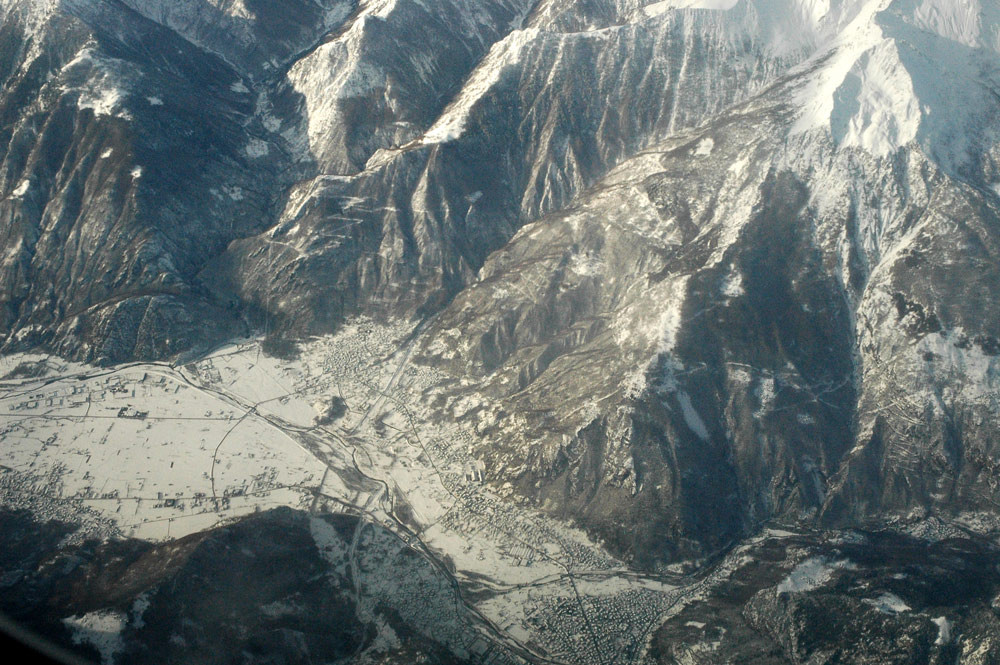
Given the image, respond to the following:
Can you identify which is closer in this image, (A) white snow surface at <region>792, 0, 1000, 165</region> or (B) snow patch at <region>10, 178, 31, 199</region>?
(A) white snow surface at <region>792, 0, 1000, 165</region>

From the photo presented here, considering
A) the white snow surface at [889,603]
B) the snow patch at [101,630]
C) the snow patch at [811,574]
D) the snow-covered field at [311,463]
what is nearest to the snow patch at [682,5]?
the snow-covered field at [311,463]

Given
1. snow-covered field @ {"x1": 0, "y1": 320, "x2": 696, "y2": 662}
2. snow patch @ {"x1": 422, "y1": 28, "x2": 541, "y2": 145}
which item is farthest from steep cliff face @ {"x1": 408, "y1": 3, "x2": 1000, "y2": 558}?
snow patch @ {"x1": 422, "y1": 28, "x2": 541, "y2": 145}

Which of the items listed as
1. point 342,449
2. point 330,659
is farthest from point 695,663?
point 342,449

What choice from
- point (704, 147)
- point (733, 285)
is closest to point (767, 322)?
point (733, 285)

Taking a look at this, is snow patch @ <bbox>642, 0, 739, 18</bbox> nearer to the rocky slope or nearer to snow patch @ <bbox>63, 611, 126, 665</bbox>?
the rocky slope

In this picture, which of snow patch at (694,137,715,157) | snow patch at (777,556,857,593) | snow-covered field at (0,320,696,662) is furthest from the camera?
snow patch at (694,137,715,157)

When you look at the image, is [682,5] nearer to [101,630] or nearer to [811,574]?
[811,574]

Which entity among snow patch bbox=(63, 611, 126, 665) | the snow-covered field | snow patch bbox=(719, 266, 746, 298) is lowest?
snow patch bbox=(63, 611, 126, 665)

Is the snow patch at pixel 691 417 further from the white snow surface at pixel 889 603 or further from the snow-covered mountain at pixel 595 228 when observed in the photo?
the white snow surface at pixel 889 603

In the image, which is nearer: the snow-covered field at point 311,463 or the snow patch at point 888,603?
the snow patch at point 888,603
